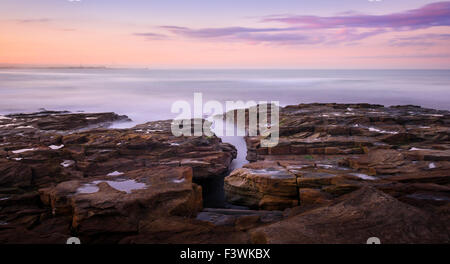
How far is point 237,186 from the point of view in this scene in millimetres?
11062

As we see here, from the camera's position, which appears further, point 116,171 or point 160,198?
point 116,171

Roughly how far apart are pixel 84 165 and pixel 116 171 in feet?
4.33

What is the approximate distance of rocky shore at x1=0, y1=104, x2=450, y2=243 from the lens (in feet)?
19.2

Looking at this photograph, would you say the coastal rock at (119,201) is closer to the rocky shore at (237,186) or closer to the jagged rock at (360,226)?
the rocky shore at (237,186)

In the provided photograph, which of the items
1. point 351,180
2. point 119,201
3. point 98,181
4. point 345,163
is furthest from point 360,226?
point 98,181

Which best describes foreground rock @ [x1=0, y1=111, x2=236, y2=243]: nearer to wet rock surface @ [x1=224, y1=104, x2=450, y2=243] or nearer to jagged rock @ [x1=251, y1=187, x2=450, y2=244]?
wet rock surface @ [x1=224, y1=104, x2=450, y2=243]

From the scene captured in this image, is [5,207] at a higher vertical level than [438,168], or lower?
lower

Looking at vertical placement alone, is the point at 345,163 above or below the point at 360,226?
below

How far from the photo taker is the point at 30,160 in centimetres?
1128

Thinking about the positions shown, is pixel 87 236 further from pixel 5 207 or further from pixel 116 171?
pixel 116 171

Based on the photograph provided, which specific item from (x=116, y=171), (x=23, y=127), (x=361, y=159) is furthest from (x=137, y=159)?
(x=23, y=127)
